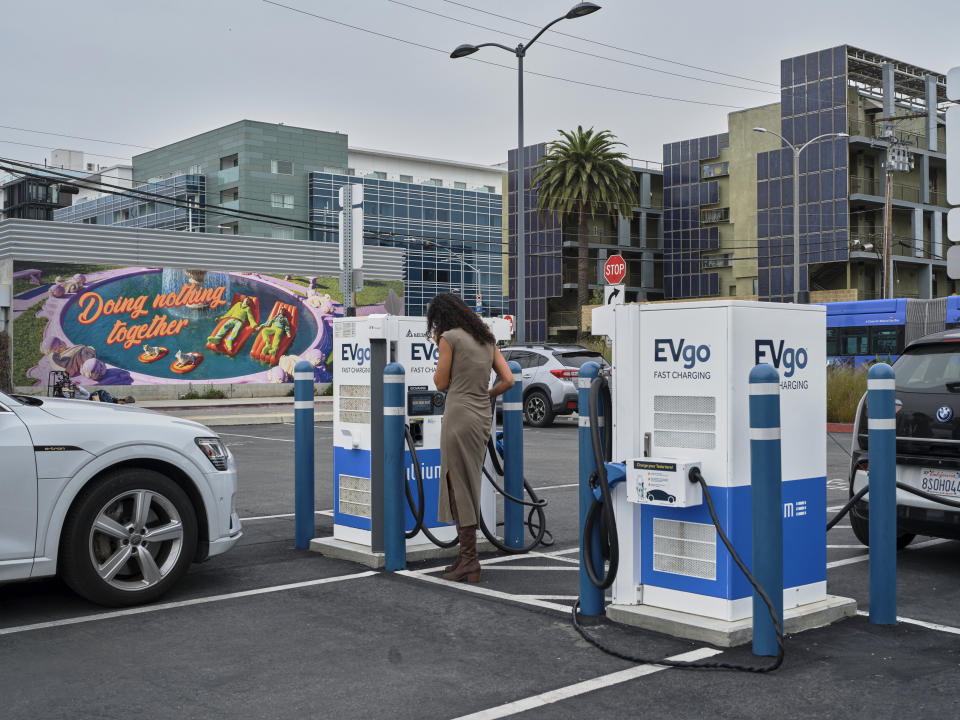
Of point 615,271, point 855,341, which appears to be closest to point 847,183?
point 855,341

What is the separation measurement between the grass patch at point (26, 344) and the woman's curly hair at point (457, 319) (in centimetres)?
2592

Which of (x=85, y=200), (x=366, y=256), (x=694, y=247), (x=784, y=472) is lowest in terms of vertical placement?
(x=784, y=472)

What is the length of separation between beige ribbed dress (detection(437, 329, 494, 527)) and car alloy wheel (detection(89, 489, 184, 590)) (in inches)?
70.6

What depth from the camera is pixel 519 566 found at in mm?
7320

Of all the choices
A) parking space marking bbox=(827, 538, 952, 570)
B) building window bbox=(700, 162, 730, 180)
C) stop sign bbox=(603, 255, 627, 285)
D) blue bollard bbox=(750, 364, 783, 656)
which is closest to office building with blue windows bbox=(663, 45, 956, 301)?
building window bbox=(700, 162, 730, 180)

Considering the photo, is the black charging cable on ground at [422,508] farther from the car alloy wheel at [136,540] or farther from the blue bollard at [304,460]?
the car alloy wheel at [136,540]

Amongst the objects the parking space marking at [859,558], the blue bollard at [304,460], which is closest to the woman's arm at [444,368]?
the blue bollard at [304,460]

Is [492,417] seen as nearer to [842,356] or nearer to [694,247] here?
[842,356]

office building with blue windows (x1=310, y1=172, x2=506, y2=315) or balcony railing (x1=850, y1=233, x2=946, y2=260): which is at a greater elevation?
office building with blue windows (x1=310, y1=172, x2=506, y2=315)

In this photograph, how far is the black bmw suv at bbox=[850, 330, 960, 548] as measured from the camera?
22.6 feet

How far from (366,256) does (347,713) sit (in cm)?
3562

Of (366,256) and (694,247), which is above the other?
(694,247)

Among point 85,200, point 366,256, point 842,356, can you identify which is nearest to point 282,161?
point 85,200

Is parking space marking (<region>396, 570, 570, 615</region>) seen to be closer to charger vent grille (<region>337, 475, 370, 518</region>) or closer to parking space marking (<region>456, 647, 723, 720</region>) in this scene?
charger vent grille (<region>337, 475, 370, 518</region>)
